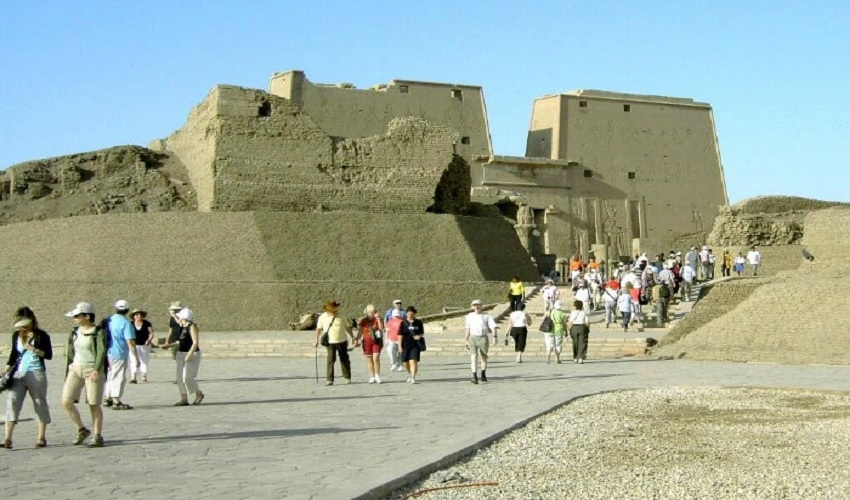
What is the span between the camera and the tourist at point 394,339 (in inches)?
680

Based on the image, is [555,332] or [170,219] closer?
[555,332]

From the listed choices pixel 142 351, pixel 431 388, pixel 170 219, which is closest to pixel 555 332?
pixel 431 388

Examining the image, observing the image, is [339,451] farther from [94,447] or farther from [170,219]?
[170,219]

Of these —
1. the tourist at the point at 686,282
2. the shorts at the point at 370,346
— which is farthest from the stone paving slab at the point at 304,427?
the tourist at the point at 686,282

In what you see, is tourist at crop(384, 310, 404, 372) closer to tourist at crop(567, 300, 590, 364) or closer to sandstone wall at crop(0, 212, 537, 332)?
tourist at crop(567, 300, 590, 364)

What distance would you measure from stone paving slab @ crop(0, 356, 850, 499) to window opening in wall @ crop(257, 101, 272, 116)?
14517mm

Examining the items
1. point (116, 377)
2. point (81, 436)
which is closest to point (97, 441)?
point (81, 436)

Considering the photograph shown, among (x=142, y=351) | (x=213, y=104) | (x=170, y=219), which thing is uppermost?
(x=213, y=104)

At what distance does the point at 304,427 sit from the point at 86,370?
2.12 metres

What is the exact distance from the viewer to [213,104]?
32.9 metres

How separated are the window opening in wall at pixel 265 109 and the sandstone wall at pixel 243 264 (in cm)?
315

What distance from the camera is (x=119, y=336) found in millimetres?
13031

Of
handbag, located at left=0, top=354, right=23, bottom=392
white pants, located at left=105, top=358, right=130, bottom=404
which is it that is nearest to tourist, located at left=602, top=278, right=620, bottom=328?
white pants, located at left=105, top=358, right=130, bottom=404

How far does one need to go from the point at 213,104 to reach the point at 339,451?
24342 millimetres
